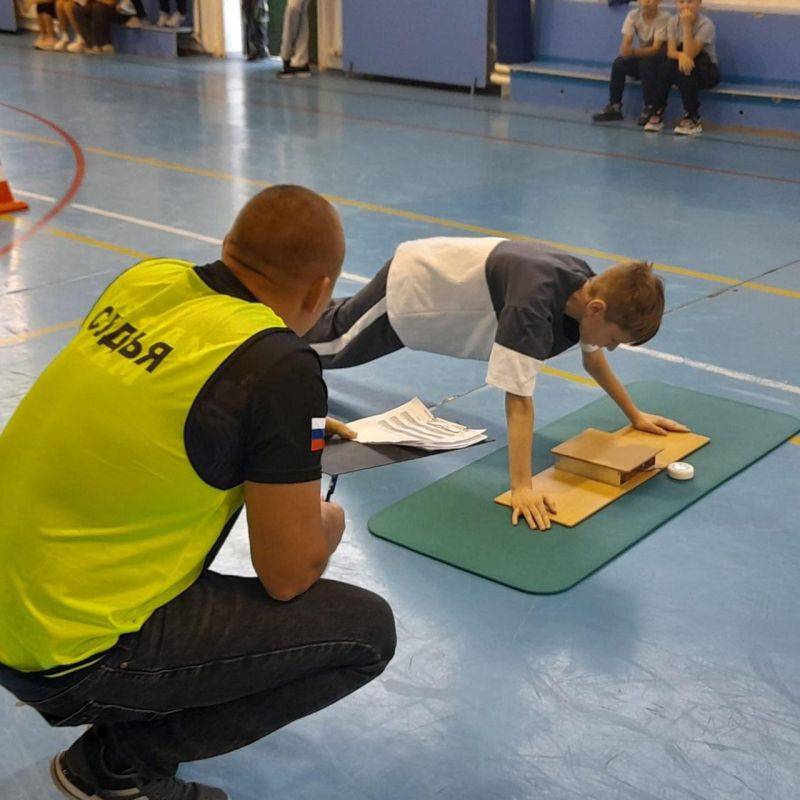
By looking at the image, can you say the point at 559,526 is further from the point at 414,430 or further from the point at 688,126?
the point at 688,126

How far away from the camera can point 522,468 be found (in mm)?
3475

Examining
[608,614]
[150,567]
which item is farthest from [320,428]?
[608,614]

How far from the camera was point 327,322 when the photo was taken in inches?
171

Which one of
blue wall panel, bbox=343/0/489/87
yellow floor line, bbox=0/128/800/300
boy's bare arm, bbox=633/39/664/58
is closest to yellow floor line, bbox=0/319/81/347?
yellow floor line, bbox=0/128/800/300

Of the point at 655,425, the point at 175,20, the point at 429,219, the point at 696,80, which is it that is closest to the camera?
the point at 655,425

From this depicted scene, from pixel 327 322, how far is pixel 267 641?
7.83ft

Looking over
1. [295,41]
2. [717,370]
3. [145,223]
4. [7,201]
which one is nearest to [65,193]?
[7,201]

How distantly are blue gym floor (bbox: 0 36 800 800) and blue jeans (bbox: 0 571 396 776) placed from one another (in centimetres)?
34

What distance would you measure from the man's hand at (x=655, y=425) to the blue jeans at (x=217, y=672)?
2037 millimetres

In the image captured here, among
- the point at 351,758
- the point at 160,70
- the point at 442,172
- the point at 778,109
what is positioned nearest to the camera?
the point at 351,758

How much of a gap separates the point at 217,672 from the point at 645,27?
369 inches

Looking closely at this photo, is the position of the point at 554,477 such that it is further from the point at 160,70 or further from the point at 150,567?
the point at 160,70

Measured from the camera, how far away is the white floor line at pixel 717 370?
4.56 m

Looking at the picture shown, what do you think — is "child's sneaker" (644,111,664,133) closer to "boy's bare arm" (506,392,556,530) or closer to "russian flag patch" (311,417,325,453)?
"boy's bare arm" (506,392,556,530)
